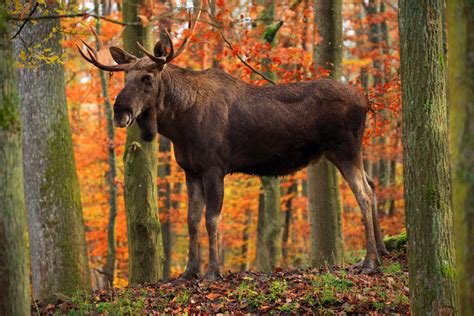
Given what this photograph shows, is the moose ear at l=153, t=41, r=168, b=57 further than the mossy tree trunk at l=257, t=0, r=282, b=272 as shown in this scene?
No

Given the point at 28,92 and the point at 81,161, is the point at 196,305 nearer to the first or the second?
the point at 28,92

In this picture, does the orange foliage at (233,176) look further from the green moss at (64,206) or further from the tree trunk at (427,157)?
the tree trunk at (427,157)

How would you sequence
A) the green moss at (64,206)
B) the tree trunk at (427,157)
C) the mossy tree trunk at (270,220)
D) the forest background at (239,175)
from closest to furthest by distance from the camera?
1. the tree trunk at (427,157)
2. the green moss at (64,206)
3. the mossy tree trunk at (270,220)
4. the forest background at (239,175)

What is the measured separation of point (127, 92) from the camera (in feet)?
29.2

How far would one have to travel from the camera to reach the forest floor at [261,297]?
716 cm

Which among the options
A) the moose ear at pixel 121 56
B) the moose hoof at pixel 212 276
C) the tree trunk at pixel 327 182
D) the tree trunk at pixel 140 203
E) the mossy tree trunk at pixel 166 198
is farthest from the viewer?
the mossy tree trunk at pixel 166 198

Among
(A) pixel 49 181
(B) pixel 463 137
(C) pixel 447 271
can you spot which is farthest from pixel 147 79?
(B) pixel 463 137

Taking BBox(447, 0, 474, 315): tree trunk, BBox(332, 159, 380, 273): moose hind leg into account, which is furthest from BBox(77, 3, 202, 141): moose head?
BBox(447, 0, 474, 315): tree trunk

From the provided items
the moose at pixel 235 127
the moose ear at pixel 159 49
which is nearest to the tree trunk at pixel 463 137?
the moose at pixel 235 127

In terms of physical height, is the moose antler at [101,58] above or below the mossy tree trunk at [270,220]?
above

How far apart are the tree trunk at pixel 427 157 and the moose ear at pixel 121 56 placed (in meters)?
4.95

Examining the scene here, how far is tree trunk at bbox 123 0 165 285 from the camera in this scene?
10250mm

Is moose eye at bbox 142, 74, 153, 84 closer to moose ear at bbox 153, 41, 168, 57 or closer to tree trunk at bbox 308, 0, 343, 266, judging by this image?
moose ear at bbox 153, 41, 168, 57

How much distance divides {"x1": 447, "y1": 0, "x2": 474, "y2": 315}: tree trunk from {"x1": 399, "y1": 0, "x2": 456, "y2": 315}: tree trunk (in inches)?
48.5
